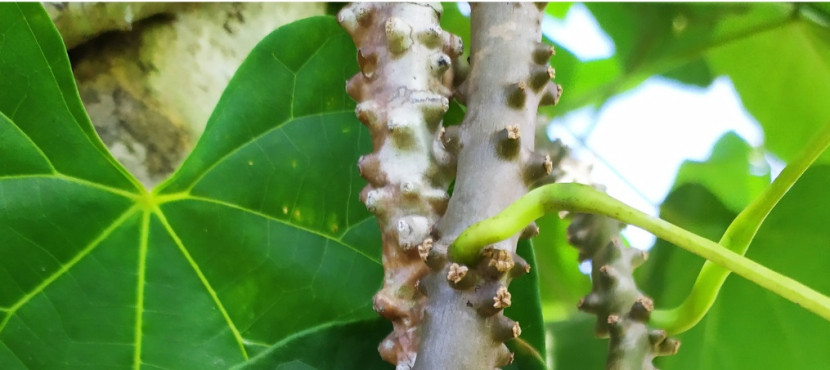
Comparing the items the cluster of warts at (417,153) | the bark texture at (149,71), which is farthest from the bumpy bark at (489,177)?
A: the bark texture at (149,71)

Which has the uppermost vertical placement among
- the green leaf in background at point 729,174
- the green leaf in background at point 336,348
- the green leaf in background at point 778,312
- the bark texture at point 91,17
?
the bark texture at point 91,17

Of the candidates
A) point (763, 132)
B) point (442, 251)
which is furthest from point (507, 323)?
point (763, 132)

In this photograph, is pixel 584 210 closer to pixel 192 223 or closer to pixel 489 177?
pixel 489 177

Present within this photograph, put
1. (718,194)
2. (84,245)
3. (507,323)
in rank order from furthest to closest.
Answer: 1. (718,194)
2. (84,245)
3. (507,323)

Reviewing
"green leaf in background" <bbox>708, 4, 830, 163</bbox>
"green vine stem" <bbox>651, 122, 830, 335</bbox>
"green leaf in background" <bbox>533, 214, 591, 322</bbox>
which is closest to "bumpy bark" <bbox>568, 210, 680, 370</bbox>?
"green vine stem" <bbox>651, 122, 830, 335</bbox>

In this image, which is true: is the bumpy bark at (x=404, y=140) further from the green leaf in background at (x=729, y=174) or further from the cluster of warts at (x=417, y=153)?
the green leaf in background at (x=729, y=174)

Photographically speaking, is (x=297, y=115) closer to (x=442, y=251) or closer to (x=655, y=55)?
(x=442, y=251)

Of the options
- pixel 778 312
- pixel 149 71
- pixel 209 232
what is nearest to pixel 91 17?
pixel 149 71
